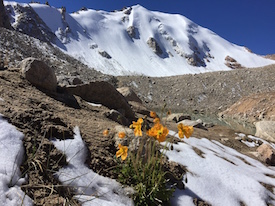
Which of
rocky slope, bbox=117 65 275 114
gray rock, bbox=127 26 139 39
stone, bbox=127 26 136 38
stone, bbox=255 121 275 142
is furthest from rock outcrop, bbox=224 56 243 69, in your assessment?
stone, bbox=255 121 275 142

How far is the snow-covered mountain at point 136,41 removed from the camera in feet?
186

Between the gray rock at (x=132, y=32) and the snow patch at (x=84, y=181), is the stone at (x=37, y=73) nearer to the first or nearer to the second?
the snow patch at (x=84, y=181)

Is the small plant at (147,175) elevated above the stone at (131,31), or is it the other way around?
the stone at (131,31)

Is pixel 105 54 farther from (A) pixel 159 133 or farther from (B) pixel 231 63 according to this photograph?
(A) pixel 159 133

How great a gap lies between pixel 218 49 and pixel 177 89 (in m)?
63.9

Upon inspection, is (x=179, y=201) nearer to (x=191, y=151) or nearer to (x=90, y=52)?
(x=191, y=151)

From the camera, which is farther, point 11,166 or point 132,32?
point 132,32

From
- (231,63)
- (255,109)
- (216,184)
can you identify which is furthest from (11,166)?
(231,63)

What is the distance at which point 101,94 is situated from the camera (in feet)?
19.5

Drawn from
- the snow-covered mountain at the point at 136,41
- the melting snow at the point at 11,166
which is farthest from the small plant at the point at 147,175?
the snow-covered mountain at the point at 136,41

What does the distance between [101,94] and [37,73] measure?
1.95 m

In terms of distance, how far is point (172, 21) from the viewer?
94188mm

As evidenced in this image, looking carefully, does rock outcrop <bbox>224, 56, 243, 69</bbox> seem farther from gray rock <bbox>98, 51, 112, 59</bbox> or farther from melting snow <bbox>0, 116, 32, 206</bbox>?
melting snow <bbox>0, 116, 32, 206</bbox>

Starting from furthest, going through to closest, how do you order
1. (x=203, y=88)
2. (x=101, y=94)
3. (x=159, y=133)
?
(x=203, y=88), (x=101, y=94), (x=159, y=133)
